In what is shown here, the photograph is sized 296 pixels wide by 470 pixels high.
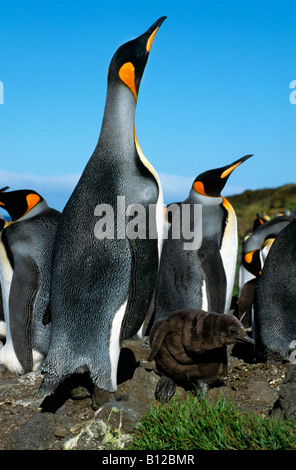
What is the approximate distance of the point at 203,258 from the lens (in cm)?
522

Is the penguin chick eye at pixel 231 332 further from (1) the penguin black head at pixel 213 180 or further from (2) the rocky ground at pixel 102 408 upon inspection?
(1) the penguin black head at pixel 213 180

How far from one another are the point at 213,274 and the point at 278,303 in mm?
833

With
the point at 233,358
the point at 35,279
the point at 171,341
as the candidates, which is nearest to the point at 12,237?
the point at 35,279

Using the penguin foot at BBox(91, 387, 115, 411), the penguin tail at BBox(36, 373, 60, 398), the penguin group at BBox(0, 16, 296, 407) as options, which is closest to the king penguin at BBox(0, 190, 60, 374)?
the penguin group at BBox(0, 16, 296, 407)

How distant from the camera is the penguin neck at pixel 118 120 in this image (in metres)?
3.63

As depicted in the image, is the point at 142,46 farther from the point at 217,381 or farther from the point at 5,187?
the point at 5,187

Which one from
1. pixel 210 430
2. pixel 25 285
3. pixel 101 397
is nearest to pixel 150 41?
pixel 25 285

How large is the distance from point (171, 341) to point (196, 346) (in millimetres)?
219

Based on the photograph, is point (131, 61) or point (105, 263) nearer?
point (105, 263)

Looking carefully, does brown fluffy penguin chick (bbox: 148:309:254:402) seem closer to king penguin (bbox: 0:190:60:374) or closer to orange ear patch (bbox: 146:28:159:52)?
king penguin (bbox: 0:190:60:374)

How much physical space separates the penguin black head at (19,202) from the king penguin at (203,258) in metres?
1.45

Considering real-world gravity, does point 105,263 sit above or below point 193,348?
above

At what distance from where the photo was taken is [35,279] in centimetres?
476

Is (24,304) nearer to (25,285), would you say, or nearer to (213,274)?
(25,285)
